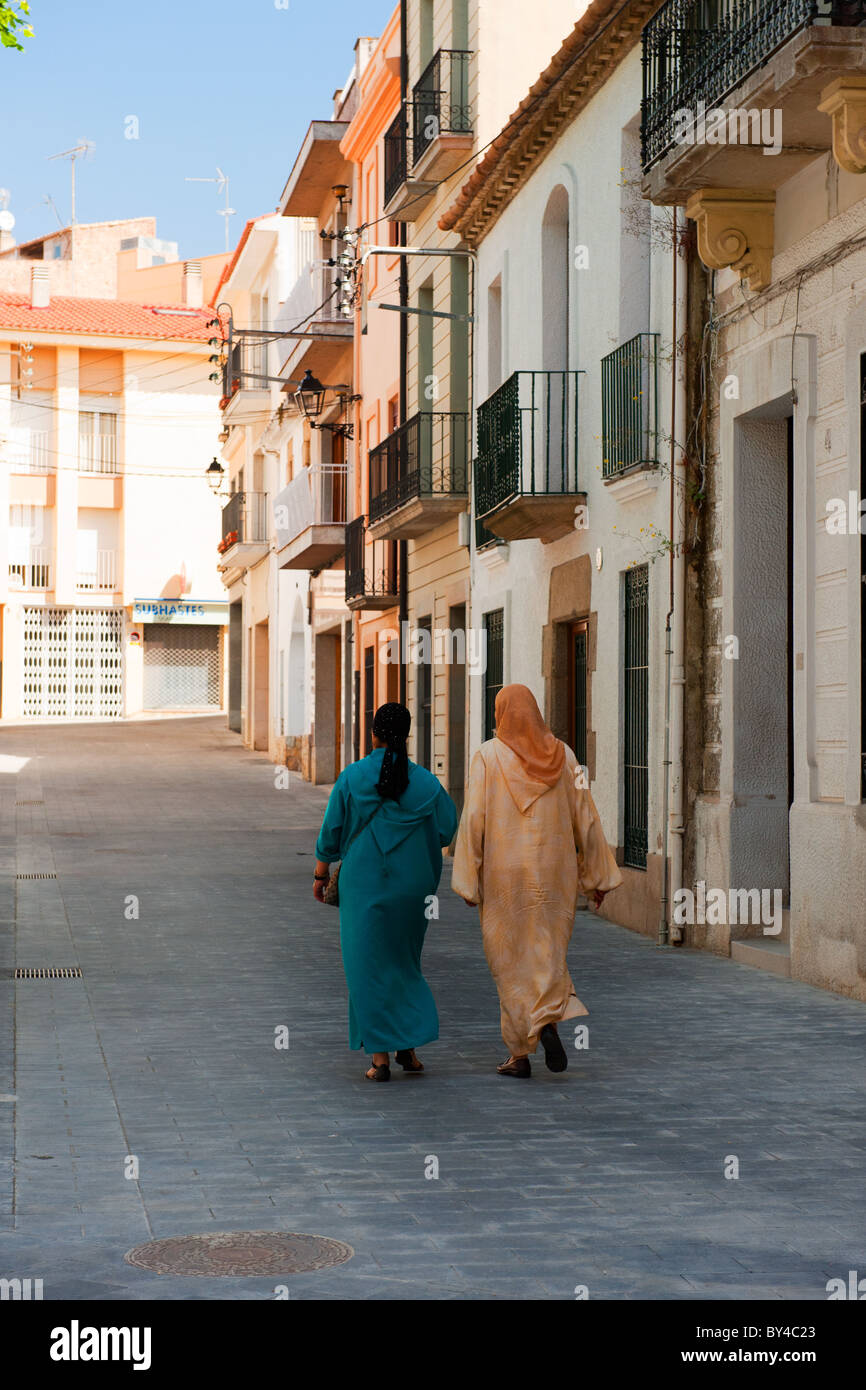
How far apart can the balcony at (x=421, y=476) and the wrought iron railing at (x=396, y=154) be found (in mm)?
2944

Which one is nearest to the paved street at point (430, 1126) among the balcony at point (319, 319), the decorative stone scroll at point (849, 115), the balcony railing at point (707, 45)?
the decorative stone scroll at point (849, 115)

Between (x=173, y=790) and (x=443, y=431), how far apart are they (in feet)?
34.0

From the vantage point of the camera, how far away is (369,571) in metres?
27.0

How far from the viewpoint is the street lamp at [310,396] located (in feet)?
95.7

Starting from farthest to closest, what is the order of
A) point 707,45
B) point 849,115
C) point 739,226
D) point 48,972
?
point 739,226, point 48,972, point 707,45, point 849,115

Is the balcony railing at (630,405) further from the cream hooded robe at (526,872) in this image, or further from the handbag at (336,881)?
the handbag at (336,881)

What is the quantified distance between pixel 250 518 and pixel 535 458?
24.6m

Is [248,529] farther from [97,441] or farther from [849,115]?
[849,115]

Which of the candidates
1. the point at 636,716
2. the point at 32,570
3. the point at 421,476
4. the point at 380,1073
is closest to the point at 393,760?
the point at 380,1073

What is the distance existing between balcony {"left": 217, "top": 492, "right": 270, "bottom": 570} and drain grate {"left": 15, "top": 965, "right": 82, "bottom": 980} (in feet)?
95.0

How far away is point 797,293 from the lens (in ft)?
37.5

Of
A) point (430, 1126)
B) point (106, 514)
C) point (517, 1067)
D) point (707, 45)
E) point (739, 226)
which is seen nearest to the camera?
point (430, 1126)
